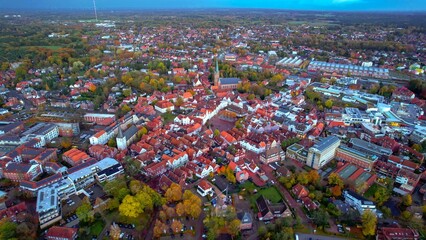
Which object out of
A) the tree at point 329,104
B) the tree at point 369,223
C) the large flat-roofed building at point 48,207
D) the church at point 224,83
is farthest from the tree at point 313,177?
the church at point 224,83

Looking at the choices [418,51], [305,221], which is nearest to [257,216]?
[305,221]

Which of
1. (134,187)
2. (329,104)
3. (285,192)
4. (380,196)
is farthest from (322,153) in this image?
(134,187)

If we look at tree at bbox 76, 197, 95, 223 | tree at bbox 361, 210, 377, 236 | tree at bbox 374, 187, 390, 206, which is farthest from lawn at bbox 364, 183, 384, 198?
tree at bbox 76, 197, 95, 223

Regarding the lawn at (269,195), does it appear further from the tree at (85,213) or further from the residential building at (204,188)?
the tree at (85,213)

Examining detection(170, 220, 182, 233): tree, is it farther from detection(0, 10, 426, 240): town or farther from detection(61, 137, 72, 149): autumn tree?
detection(61, 137, 72, 149): autumn tree

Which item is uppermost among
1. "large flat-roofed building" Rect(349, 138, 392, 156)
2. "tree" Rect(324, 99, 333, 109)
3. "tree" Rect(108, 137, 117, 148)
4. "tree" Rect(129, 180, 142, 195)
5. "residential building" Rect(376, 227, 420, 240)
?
"tree" Rect(324, 99, 333, 109)

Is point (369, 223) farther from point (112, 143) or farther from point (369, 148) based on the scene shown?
point (112, 143)
